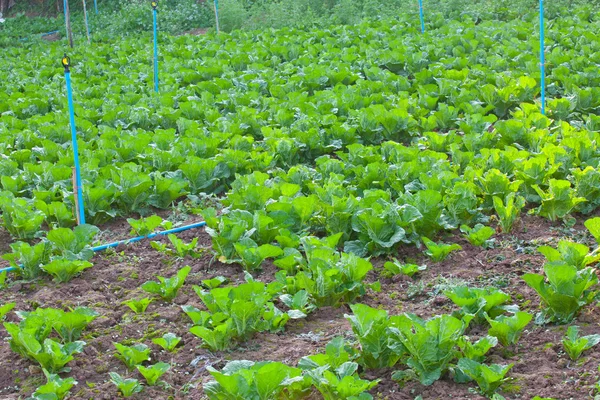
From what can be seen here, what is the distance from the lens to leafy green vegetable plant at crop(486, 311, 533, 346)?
4.09 meters

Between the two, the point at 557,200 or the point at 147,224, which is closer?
Answer: the point at 557,200

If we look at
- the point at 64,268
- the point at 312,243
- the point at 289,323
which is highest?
the point at 312,243

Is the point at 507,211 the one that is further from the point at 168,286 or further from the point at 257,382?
the point at 257,382

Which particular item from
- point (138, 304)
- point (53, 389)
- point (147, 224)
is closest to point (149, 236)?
point (147, 224)

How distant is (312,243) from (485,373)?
5.77 feet

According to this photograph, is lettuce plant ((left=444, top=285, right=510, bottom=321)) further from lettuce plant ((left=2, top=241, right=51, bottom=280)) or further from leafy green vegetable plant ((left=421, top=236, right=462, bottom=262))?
lettuce plant ((left=2, top=241, right=51, bottom=280))

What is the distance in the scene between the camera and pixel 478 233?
556 cm

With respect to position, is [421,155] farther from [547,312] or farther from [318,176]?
[547,312]

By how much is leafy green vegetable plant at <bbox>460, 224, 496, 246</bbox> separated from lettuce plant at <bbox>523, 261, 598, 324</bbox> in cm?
109

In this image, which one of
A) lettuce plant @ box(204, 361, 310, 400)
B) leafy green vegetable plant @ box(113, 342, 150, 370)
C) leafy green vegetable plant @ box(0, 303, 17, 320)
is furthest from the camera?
leafy green vegetable plant @ box(0, 303, 17, 320)

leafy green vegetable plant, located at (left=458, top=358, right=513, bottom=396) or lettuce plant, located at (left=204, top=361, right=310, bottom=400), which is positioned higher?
lettuce plant, located at (left=204, top=361, right=310, bottom=400)

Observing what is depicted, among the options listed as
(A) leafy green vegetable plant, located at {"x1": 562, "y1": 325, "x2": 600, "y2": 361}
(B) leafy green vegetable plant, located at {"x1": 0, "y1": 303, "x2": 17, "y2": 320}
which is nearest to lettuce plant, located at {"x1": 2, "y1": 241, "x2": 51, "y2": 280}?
(B) leafy green vegetable plant, located at {"x1": 0, "y1": 303, "x2": 17, "y2": 320}

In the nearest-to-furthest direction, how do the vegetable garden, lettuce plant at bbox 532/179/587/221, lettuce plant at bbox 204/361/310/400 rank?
lettuce plant at bbox 204/361/310/400 → the vegetable garden → lettuce plant at bbox 532/179/587/221

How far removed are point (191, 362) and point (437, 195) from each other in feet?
7.58
